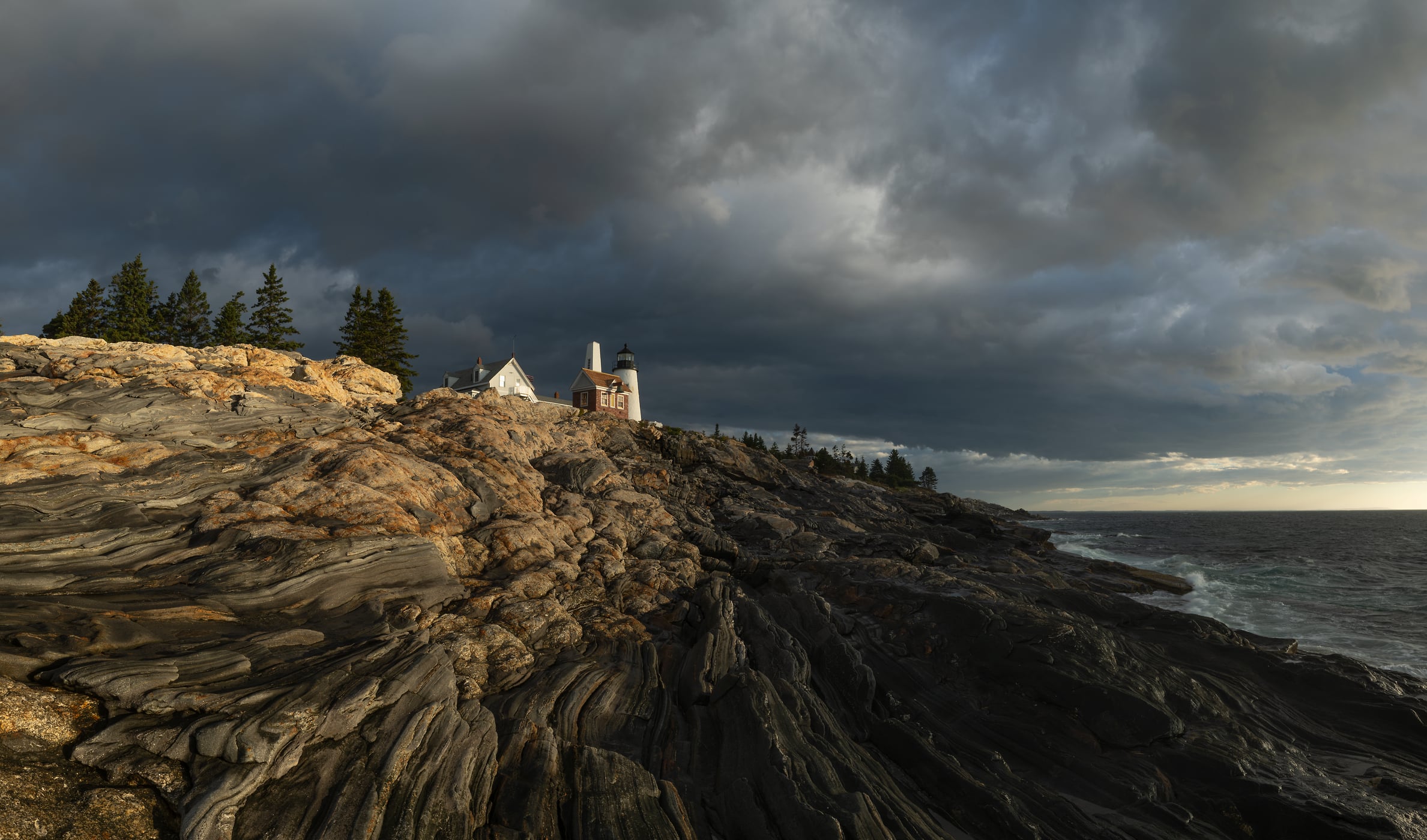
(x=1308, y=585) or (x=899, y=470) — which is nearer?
(x=1308, y=585)

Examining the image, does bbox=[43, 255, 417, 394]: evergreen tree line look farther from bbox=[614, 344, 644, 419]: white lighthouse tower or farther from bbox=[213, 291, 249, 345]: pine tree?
bbox=[614, 344, 644, 419]: white lighthouse tower

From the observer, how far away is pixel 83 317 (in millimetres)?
65875

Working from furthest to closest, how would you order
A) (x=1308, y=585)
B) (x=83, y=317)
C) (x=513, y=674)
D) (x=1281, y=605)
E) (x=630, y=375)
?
(x=630, y=375) → (x=83, y=317) → (x=1308, y=585) → (x=1281, y=605) → (x=513, y=674)

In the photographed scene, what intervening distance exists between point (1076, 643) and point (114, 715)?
25317mm

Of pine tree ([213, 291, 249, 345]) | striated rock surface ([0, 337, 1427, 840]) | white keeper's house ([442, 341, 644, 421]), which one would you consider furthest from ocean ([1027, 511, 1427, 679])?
pine tree ([213, 291, 249, 345])

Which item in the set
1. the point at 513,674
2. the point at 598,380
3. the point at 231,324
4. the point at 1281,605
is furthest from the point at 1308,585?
the point at 231,324

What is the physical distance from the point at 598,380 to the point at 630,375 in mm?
9658

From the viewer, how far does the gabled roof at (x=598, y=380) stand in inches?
3017

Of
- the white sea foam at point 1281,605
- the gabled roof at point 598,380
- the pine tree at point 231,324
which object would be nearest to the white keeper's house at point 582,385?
the gabled roof at point 598,380

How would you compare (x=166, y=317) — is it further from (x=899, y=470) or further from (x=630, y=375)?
(x=899, y=470)

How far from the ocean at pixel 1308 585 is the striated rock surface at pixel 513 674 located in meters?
13.8

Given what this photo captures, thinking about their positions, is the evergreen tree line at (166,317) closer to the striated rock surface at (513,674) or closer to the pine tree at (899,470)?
the striated rock surface at (513,674)

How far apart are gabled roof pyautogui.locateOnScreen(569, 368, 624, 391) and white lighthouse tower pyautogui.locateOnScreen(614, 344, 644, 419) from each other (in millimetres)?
3178

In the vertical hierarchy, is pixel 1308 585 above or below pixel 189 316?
below
